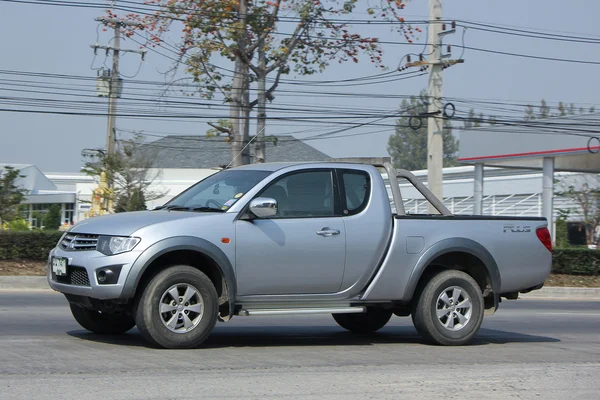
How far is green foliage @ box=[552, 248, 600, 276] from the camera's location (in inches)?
927

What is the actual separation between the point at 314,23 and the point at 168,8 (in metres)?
4.65

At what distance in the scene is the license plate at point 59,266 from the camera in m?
8.27

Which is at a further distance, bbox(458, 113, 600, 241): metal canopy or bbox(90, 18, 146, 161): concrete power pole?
bbox(90, 18, 146, 161): concrete power pole

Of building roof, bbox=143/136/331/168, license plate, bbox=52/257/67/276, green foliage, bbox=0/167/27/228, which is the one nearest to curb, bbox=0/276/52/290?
green foliage, bbox=0/167/27/228

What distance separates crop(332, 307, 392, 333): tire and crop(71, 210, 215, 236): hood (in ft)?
9.05

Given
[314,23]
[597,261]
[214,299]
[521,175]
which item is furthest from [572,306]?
[521,175]

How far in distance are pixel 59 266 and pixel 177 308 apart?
1.23 m

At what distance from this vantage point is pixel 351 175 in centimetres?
939

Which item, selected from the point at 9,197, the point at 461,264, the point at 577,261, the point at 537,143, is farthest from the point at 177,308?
the point at 537,143

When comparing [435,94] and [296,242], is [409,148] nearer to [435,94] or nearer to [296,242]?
[435,94]

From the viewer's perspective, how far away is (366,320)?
1052cm

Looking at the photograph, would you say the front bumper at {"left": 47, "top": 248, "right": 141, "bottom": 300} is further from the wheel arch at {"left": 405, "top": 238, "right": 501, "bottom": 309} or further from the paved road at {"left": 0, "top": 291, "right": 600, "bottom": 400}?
the wheel arch at {"left": 405, "top": 238, "right": 501, "bottom": 309}

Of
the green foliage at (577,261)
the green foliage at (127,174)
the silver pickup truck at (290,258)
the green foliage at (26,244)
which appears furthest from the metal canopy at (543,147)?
the silver pickup truck at (290,258)

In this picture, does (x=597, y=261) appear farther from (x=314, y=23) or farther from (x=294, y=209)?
(x=294, y=209)
